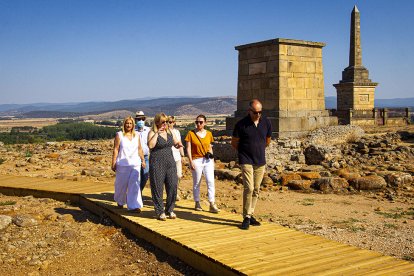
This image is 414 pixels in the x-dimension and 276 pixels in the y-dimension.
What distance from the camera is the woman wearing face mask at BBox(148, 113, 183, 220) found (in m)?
6.87

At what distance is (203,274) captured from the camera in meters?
5.28

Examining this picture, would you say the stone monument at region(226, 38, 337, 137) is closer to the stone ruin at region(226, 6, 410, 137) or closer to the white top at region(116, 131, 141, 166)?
the stone ruin at region(226, 6, 410, 137)

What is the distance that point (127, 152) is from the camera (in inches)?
295

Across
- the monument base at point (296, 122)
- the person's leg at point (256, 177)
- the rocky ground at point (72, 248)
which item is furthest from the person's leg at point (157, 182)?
the monument base at point (296, 122)

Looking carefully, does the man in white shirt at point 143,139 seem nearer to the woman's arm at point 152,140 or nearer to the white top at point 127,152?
the white top at point 127,152

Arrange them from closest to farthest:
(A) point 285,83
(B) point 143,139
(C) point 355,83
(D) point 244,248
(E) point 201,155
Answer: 1. (D) point 244,248
2. (E) point 201,155
3. (B) point 143,139
4. (A) point 285,83
5. (C) point 355,83

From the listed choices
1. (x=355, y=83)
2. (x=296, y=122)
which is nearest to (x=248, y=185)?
(x=296, y=122)

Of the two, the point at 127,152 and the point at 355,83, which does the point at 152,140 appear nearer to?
the point at 127,152

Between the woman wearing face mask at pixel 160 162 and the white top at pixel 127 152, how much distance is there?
0.69 meters

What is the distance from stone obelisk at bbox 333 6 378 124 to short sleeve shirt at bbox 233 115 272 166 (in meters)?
24.9

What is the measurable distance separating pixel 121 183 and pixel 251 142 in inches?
101

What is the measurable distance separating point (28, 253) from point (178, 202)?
293 centimetres

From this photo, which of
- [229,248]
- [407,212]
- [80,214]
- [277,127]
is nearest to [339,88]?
[277,127]

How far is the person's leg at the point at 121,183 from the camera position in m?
7.59
